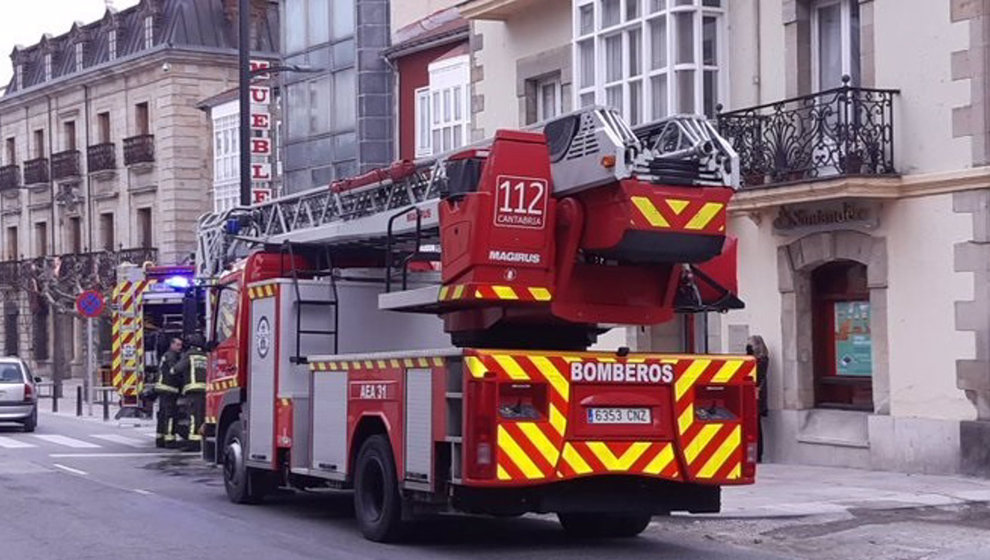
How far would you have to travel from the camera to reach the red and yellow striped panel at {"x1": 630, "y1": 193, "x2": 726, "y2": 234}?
472 inches

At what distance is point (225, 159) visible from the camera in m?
49.0

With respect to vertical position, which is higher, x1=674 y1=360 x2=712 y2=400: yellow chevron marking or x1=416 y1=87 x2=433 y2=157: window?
x1=416 y1=87 x2=433 y2=157: window

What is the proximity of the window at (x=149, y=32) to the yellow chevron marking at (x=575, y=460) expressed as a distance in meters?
43.2

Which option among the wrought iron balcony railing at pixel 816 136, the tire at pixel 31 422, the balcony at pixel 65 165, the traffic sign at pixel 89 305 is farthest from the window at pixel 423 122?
the balcony at pixel 65 165

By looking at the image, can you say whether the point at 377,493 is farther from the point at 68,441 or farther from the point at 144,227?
the point at 144,227

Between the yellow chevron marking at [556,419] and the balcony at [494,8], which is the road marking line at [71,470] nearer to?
the balcony at [494,8]

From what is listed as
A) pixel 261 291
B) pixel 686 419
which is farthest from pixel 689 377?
pixel 261 291

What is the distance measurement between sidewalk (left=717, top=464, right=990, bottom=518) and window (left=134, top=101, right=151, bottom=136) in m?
37.9

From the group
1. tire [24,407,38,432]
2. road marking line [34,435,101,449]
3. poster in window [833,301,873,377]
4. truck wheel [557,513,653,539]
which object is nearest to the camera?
truck wheel [557,513,653,539]

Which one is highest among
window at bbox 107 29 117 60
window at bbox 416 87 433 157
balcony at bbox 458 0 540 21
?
window at bbox 107 29 117 60

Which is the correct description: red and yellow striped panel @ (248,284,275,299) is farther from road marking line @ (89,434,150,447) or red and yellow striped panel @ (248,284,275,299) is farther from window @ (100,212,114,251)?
window @ (100,212,114,251)

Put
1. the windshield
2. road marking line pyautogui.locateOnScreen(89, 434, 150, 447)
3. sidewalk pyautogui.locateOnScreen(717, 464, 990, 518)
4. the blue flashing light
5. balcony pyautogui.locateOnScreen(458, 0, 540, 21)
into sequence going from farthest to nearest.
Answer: the windshield → the blue flashing light → road marking line pyautogui.locateOnScreen(89, 434, 150, 447) → balcony pyautogui.locateOnScreen(458, 0, 540, 21) → sidewalk pyautogui.locateOnScreen(717, 464, 990, 518)

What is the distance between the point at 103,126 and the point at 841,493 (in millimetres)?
43082

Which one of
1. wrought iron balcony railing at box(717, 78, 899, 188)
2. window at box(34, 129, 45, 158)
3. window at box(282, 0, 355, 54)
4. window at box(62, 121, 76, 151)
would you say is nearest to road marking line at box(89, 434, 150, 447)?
window at box(282, 0, 355, 54)
